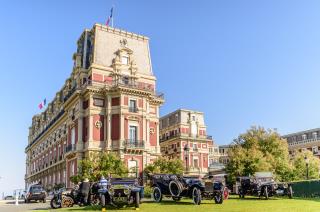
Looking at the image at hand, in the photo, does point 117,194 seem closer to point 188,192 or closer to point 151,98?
point 188,192

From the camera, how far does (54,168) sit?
68750 millimetres

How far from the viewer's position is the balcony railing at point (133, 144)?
161ft

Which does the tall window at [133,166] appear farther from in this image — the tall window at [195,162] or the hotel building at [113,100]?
the tall window at [195,162]

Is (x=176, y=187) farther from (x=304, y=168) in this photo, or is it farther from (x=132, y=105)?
(x=304, y=168)

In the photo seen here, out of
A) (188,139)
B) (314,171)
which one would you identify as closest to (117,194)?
(314,171)

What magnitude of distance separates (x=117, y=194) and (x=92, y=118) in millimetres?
32086

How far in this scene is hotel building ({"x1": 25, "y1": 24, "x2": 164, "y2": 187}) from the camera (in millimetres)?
49719

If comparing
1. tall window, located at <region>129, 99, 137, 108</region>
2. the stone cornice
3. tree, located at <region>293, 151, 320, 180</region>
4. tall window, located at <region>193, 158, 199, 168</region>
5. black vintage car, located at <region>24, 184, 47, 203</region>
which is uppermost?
the stone cornice

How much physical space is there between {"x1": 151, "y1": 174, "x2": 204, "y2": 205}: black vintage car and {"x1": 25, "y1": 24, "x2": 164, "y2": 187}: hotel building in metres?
26.9

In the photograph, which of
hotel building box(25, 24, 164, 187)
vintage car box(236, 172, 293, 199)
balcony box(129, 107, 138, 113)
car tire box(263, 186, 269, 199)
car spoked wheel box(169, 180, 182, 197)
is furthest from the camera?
balcony box(129, 107, 138, 113)

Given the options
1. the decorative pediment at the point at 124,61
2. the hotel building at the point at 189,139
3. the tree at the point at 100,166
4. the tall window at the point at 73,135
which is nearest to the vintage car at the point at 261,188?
the tree at the point at 100,166

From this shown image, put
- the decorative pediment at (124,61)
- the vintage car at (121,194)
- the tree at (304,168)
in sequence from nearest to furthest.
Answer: the vintage car at (121,194)
the decorative pediment at (124,61)
the tree at (304,168)

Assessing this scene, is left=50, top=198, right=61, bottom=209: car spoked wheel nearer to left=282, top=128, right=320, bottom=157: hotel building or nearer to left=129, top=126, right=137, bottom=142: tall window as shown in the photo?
left=129, top=126, right=137, bottom=142: tall window

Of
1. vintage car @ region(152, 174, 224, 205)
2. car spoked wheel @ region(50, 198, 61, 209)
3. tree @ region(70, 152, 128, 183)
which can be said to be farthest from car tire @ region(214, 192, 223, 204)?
tree @ region(70, 152, 128, 183)
